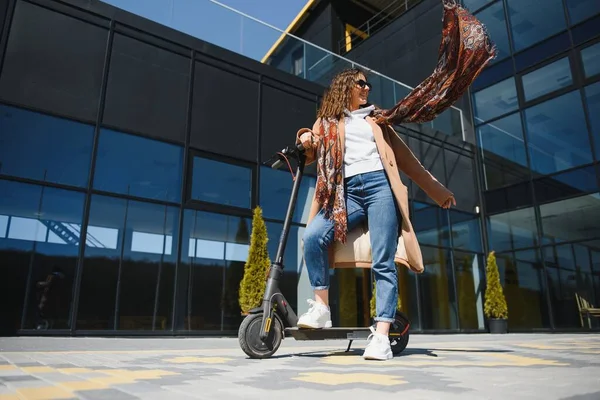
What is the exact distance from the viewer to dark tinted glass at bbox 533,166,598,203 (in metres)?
11.2

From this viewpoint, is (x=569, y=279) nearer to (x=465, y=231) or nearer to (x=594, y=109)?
(x=465, y=231)

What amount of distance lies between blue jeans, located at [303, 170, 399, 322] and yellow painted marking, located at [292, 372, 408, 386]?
0.81 metres

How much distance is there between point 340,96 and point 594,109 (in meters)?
11.5

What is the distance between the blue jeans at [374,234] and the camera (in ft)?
8.29

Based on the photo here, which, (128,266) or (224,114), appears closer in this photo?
(128,266)

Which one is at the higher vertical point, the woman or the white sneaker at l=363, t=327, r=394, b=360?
the woman

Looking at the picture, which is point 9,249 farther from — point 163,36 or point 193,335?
point 163,36

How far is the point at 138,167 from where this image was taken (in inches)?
298

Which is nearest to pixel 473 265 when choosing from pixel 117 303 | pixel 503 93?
pixel 503 93

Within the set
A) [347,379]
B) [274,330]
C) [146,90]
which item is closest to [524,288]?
[146,90]

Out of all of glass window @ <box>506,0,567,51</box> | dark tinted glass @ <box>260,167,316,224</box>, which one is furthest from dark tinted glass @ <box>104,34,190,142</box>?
glass window @ <box>506,0,567,51</box>

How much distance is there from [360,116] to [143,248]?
556 cm

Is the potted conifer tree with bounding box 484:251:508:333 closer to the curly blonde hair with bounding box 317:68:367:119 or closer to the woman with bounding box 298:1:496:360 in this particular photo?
the woman with bounding box 298:1:496:360

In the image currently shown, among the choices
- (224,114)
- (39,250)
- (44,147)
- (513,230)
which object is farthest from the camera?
(513,230)
